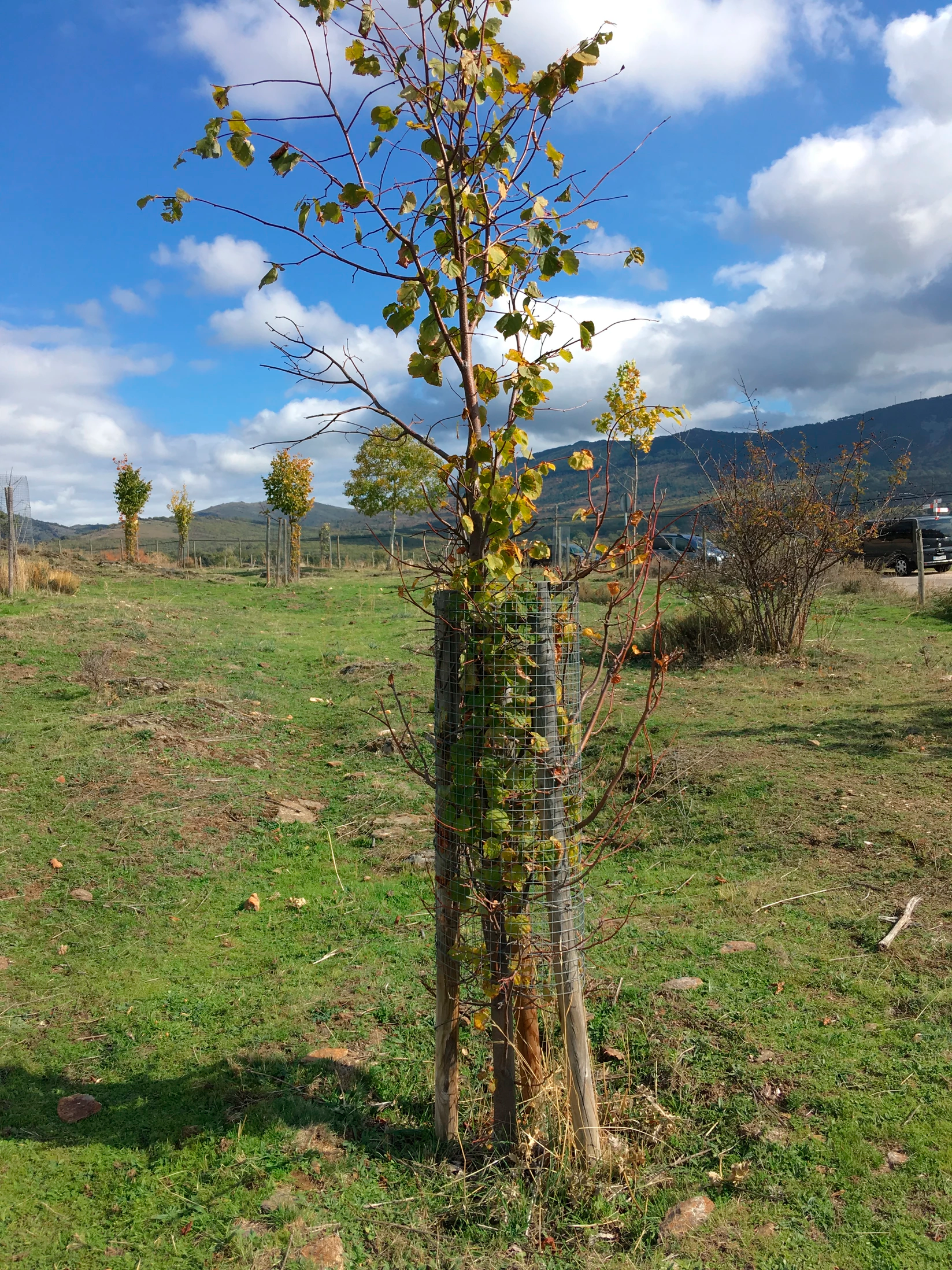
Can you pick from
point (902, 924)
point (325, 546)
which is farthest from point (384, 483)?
point (902, 924)

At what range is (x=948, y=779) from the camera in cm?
601

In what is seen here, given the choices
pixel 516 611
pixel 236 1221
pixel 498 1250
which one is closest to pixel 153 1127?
pixel 236 1221

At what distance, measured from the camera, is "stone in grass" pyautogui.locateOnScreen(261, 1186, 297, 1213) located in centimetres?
270

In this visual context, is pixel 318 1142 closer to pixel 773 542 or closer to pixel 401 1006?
pixel 401 1006

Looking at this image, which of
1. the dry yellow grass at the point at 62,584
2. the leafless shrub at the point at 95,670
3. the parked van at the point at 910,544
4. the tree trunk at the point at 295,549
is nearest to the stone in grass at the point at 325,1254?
the leafless shrub at the point at 95,670

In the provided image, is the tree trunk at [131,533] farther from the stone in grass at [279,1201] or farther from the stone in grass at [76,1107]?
the stone in grass at [279,1201]

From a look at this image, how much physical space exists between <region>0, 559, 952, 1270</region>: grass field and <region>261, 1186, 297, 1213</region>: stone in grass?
0.04ft

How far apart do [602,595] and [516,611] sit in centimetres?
1579

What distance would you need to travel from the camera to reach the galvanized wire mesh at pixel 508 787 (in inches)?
110

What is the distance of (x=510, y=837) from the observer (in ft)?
9.30

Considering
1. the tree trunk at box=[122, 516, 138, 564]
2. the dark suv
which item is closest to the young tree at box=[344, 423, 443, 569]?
the tree trunk at box=[122, 516, 138, 564]

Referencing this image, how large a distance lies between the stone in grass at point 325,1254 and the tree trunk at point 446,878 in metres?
0.53

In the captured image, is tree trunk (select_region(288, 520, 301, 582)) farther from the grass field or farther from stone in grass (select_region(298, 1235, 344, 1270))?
stone in grass (select_region(298, 1235, 344, 1270))

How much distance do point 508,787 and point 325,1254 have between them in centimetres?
150
